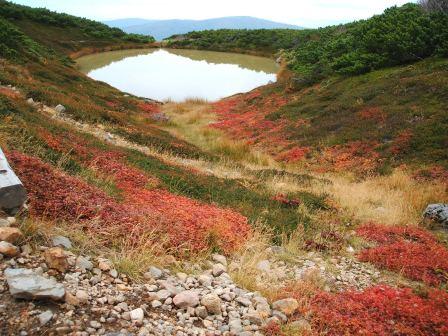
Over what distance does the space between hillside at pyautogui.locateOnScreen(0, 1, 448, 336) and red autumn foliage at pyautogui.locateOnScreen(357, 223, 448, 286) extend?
0.12ft

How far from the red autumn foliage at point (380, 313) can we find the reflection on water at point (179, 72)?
37.5 meters

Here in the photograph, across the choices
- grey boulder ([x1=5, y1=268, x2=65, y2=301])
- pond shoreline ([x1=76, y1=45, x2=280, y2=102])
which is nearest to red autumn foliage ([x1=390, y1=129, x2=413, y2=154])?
grey boulder ([x1=5, y1=268, x2=65, y2=301])

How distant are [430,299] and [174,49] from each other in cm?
7648

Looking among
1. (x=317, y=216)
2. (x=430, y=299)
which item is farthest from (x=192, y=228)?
(x=317, y=216)

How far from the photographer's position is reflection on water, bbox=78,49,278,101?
46.0m

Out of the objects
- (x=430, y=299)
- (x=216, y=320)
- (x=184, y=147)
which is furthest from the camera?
(x=184, y=147)

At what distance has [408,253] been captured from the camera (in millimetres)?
8156

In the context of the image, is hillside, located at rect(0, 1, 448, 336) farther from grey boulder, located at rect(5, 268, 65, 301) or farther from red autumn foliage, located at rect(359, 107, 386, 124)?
red autumn foliage, located at rect(359, 107, 386, 124)

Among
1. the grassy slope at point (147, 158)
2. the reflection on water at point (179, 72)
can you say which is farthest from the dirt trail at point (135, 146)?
the reflection on water at point (179, 72)

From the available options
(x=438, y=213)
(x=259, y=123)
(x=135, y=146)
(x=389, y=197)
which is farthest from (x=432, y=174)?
(x=259, y=123)

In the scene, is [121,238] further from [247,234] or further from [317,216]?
[317,216]

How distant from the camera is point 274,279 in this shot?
6.34 m

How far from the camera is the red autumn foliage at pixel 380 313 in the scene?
509 centimetres

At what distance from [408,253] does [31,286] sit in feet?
23.0
